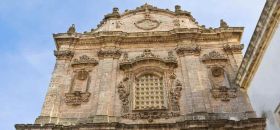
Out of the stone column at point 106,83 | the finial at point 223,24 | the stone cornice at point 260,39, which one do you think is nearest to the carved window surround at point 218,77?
the stone cornice at point 260,39

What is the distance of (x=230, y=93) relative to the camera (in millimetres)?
17547

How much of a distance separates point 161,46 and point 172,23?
9.02 feet

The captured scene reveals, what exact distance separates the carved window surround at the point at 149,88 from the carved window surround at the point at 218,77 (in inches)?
69.4

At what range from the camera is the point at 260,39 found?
1302cm

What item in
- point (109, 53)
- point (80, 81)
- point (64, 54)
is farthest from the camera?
point (64, 54)

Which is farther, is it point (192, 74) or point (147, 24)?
point (147, 24)

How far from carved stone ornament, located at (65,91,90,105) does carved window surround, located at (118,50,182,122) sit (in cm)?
169

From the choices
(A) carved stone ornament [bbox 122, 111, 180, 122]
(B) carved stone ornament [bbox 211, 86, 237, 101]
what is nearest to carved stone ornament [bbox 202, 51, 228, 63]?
(B) carved stone ornament [bbox 211, 86, 237, 101]

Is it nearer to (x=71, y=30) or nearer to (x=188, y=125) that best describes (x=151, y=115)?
(x=188, y=125)

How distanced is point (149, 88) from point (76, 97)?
12.1 ft

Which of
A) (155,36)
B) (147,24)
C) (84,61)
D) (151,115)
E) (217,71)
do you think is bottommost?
(151,115)

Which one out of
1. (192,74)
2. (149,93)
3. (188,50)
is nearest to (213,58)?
(188,50)

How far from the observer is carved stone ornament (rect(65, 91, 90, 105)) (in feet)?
57.9

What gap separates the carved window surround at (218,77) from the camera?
17531 mm
